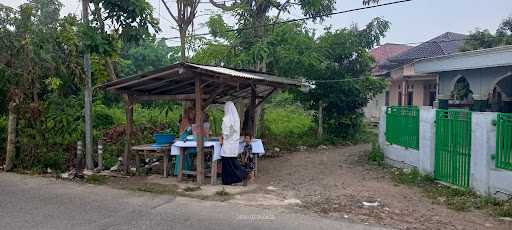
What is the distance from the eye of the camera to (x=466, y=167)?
830 centimetres

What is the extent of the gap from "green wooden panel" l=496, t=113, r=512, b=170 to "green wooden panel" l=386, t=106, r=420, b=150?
2.85m

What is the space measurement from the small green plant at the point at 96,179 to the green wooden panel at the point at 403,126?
6733 millimetres

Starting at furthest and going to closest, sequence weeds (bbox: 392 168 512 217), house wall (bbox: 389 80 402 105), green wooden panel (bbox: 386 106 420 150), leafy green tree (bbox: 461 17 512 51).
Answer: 1. house wall (bbox: 389 80 402 105)
2. leafy green tree (bbox: 461 17 512 51)
3. green wooden panel (bbox: 386 106 420 150)
4. weeds (bbox: 392 168 512 217)

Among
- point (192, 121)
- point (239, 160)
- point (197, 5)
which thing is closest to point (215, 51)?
point (197, 5)

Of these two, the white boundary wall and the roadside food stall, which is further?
the roadside food stall

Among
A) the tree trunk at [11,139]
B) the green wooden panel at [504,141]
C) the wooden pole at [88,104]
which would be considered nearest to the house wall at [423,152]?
the green wooden panel at [504,141]

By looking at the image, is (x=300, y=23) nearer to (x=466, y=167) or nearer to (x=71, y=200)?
(x=466, y=167)

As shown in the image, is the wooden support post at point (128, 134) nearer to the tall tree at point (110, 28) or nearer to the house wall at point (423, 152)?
the tall tree at point (110, 28)

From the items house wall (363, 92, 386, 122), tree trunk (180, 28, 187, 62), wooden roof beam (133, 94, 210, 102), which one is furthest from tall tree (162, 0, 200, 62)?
house wall (363, 92, 386, 122)

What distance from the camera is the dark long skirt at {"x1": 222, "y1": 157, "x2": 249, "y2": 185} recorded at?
9.16 metres

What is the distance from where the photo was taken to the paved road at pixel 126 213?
6.27 meters

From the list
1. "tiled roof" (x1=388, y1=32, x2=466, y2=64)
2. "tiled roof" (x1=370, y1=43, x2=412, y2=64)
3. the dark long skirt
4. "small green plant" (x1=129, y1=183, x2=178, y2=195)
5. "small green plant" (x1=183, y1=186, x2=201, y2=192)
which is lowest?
"small green plant" (x1=129, y1=183, x2=178, y2=195)

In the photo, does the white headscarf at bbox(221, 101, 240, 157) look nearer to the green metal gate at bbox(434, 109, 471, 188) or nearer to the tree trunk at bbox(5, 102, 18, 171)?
the green metal gate at bbox(434, 109, 471, 188)

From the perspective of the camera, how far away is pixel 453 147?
876 cm
